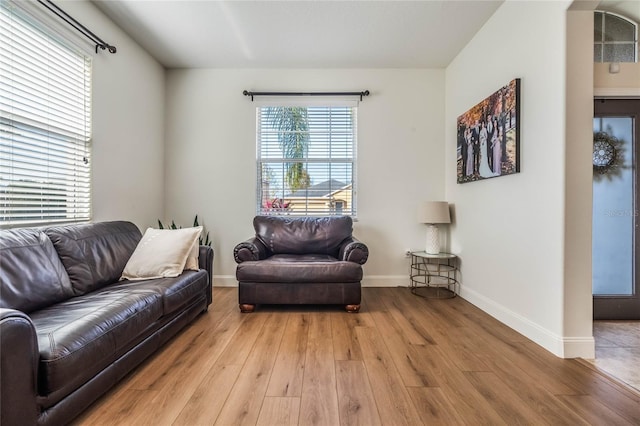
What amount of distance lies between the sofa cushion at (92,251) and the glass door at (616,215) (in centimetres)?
397

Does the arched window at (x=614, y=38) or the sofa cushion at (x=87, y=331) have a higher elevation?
the arched window at (x=614, y=38)

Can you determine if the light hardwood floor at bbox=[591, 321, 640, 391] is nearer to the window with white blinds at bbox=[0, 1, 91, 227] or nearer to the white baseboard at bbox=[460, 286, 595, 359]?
the white baseboard at bbox=[460, 286, 595, 359]

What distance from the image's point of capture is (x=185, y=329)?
2.28 metres

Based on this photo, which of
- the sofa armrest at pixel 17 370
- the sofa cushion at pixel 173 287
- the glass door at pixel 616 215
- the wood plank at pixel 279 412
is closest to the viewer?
the sofa armrest at pixel 17 370

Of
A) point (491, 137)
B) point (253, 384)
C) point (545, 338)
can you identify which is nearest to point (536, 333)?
point (545, 338)

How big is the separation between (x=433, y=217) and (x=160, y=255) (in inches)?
111

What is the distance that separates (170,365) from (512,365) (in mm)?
2134

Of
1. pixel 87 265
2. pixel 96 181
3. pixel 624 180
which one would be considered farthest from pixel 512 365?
pixel 96 181

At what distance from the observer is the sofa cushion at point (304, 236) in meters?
3.24

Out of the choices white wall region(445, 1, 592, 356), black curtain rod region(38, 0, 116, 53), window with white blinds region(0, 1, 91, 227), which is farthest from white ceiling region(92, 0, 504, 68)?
window with white blinds region(0, 1, 91, 227)

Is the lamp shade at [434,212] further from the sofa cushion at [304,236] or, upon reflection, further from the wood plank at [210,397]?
the wood plank at [210,397]

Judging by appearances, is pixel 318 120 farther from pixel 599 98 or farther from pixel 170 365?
pixel 170 365

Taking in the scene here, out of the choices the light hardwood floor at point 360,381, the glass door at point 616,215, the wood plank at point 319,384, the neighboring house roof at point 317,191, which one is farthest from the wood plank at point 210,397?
the glass door at point 616,215

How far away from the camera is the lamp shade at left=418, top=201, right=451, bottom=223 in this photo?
10.7 feet
